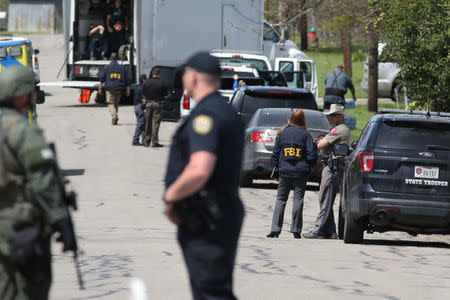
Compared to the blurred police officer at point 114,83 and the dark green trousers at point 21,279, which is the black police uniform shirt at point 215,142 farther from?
the blurred police officer at point 114,83

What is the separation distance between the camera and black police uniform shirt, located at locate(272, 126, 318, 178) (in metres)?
12.1

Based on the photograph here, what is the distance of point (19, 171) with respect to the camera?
4.88m

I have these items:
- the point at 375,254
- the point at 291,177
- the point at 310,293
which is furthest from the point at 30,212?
the point at 291,177

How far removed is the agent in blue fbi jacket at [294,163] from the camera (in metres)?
12.1

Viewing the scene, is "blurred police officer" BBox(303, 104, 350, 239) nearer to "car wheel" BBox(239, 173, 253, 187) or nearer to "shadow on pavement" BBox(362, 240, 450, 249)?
"shadow on pavement" BBox(362, 240, 450, 249)

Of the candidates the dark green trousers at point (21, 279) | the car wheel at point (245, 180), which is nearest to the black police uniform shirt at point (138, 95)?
the car wheel at point (245, 180)

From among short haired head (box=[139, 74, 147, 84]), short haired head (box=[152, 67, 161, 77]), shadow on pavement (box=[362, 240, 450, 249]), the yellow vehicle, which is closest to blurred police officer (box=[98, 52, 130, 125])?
short haired head (box=[139, 74, 147, 84])

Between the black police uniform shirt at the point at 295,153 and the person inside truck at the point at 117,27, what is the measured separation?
59.9 ft

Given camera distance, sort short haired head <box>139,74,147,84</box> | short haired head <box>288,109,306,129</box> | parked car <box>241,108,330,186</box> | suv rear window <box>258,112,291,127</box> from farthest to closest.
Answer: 1. short haired head <box>139,74,147,84</box>
2. suv rear window <box>258,112,291,127</box>
3. parked car <box>241,108,330,186</box>
4. short haired head <box>288,109,306,129</box>

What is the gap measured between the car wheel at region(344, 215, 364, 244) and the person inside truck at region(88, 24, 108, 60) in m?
19.0

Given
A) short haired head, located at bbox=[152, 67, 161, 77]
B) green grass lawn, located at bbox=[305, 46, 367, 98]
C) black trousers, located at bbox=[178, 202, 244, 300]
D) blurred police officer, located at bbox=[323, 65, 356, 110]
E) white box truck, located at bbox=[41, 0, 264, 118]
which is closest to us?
black trousers, located at bbox=[178, 202, 244, 300]

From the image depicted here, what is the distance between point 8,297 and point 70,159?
46.4 feet

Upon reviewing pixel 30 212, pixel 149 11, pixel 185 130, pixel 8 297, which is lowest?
pixel 8 297

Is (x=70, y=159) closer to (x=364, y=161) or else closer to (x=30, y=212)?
(x=364, y=161)
